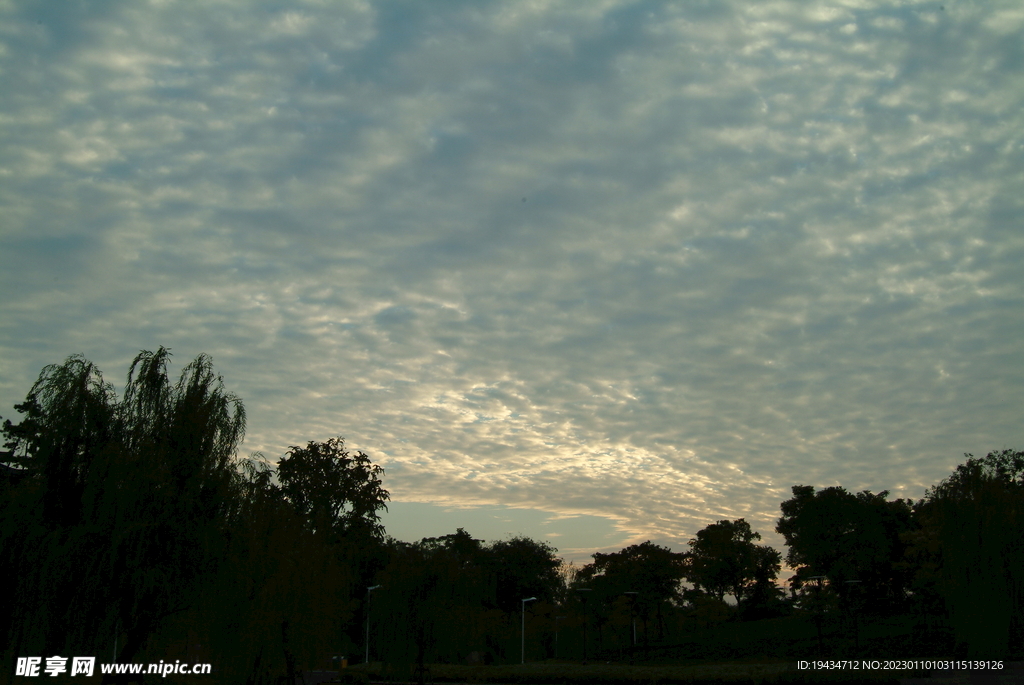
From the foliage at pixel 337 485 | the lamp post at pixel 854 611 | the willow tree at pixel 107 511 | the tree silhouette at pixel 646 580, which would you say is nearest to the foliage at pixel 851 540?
the lamp post at pixel 854 611

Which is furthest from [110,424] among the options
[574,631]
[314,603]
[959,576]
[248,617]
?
[574,631]

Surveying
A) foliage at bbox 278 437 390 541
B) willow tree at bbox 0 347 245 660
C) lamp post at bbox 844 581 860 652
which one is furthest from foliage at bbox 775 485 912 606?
willow tree at bbox 0 347 245 660

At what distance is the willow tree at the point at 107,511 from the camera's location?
1494 centimetres

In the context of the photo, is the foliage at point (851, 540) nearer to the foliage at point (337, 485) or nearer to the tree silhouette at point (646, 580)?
the tree silhouette at point (646, 580)

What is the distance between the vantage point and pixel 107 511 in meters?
15.5

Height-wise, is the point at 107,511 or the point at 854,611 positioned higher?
the point at 107,511

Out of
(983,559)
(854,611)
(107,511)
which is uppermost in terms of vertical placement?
(107,511)

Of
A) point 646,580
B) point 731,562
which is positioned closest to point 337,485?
point 646,580

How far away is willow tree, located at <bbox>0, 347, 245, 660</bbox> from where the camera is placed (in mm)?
14938

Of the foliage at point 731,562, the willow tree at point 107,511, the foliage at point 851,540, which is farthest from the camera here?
the foliage at point 731,562

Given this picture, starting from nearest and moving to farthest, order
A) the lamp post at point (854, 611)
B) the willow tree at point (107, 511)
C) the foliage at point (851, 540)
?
1. the willow tree at point (107, 511)
2. the lamp post at point (854, 611)
3. the foliage at point (851, 540)

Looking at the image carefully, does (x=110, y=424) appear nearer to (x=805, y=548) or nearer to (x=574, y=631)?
(x=574, y=631)

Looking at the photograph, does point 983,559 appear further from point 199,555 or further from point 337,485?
point 337,485

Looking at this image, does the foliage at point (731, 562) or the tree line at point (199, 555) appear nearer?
the tree line at point (199, 555)
